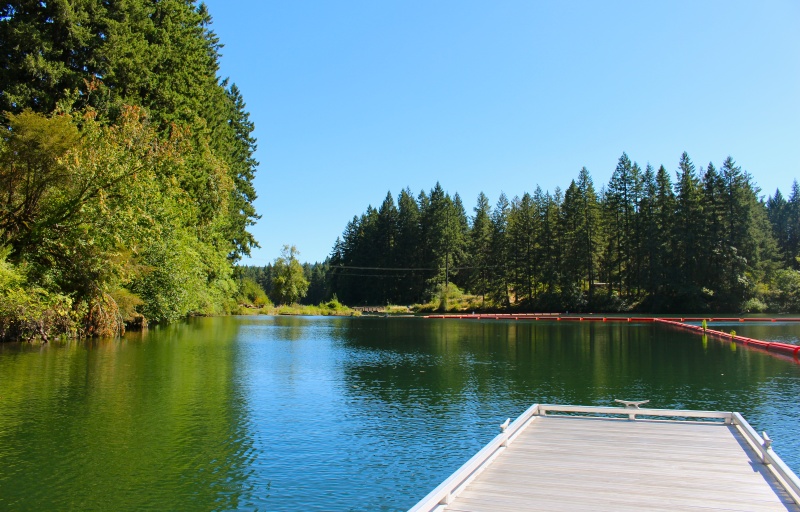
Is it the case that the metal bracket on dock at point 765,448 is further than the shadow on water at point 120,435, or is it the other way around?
the shadow on water at point 120,435

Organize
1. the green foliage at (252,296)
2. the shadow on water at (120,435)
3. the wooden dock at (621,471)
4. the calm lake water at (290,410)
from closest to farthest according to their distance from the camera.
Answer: the wooden dock at (621,471) → the shadow on water at (120,435) → the calm lake water at (290,410) → the green foliage at (252,296)

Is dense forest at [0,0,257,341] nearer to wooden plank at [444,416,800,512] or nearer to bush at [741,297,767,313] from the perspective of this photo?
wooden plank at [444,416,800,512]

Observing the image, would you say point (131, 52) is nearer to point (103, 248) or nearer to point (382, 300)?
point (103, 248)

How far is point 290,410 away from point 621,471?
355 inches

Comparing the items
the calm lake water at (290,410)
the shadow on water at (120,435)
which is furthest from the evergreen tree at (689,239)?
the shadow on water at (120,435)

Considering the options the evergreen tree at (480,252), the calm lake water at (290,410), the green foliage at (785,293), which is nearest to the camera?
the calm lake water at (290,410)

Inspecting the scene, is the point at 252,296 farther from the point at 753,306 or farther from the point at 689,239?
the point at 753,306

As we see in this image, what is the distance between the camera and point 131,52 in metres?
34.4

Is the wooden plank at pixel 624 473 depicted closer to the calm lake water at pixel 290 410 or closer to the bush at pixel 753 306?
the calm lake water at pixel 290 410

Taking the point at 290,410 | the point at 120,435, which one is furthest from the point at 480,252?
the point at 120,435

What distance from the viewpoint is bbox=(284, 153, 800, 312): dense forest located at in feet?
244

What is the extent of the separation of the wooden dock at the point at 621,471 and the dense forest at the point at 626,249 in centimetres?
7248

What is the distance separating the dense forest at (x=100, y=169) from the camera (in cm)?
2398

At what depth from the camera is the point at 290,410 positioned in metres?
14.6
